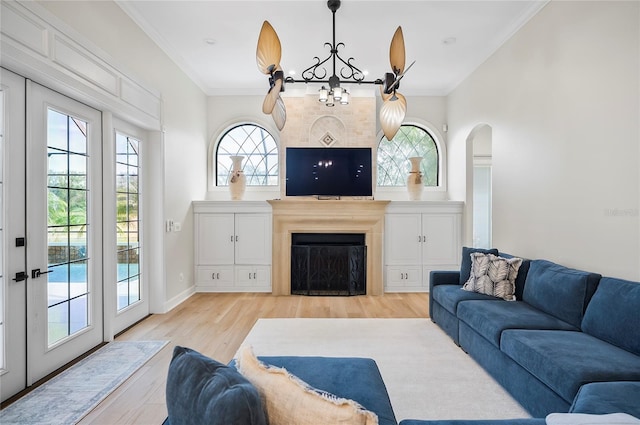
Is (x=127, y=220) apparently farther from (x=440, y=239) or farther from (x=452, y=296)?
(x=440, y=239)

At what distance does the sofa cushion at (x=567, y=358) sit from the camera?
1760 millimetres

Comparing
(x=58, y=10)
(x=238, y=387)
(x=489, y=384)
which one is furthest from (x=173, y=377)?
(x=58, y=10)

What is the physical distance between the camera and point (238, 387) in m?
0.91

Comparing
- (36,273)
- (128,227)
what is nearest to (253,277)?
(128,227)

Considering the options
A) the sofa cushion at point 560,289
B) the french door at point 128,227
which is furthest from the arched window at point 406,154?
the french door at point 128,227

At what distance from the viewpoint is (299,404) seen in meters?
1.01

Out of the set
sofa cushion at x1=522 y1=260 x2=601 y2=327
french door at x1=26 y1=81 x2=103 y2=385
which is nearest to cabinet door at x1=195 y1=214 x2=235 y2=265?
french door at x1=26 y1=81 x2=103 y2=385

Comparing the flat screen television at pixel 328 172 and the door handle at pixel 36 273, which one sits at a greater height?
the flat screen television at pixel 328 172

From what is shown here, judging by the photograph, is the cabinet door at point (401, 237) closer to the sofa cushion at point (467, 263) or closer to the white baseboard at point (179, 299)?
the sofa cushion at point (467, 263)

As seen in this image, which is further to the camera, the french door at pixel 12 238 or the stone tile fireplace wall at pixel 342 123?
the stone tile fireplace wall at pixel 342 123

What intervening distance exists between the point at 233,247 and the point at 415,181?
3.10 m

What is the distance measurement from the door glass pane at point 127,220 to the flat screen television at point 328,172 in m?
2.28

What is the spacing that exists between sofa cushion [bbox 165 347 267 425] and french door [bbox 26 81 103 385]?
2.11 m

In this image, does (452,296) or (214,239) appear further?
(214,239)
